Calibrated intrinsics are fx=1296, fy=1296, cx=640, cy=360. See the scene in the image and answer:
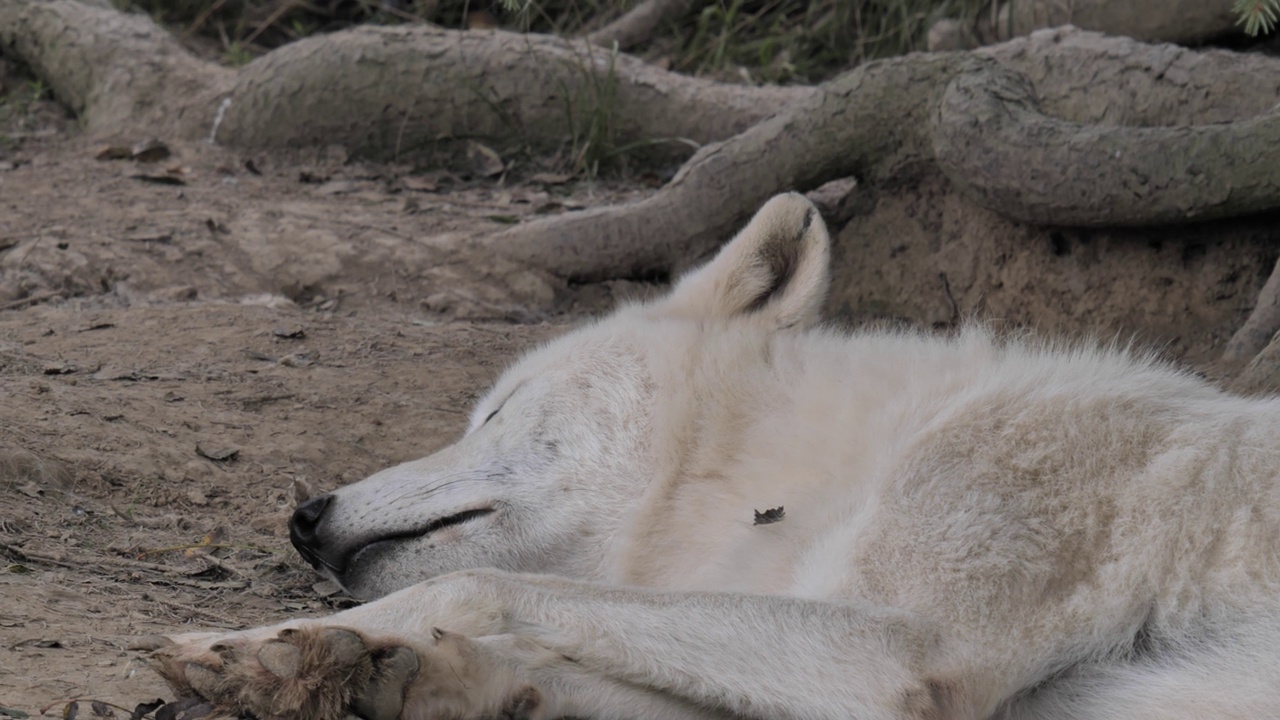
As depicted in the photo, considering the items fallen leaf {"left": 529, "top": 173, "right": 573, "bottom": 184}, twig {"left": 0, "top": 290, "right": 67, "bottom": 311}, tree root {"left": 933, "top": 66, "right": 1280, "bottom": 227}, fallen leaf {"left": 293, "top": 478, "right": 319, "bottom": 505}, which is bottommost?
twig {"left": 0, "top": 290, "right": 67, "bottom": 311}

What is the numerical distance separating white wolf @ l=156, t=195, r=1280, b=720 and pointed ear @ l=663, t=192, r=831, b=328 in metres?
0.26

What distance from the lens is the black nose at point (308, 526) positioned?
10.6ft

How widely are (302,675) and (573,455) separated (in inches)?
48.7

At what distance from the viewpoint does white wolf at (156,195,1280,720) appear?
2322mm

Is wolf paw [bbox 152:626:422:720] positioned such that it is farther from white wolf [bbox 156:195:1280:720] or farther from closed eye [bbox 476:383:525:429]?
closed eye [bbox 476:383:525:429]

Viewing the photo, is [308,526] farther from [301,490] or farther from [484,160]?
[484,160]

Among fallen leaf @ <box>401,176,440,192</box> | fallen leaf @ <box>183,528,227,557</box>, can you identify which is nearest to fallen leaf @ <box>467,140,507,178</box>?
fallen leaf @ <box>401,176,440,192</box>

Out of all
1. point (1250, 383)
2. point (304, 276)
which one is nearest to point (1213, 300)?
point (1250, 383)

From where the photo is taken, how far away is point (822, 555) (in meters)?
2.68

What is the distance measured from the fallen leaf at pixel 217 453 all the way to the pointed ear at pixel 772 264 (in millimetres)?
1546

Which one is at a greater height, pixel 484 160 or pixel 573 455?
pixel 573 455

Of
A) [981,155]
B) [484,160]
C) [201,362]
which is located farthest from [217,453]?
[484,160]

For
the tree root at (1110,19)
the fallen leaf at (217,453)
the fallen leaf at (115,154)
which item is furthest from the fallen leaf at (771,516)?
the fallen leaf at (115,154)

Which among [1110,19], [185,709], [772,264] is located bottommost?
[185,709]
